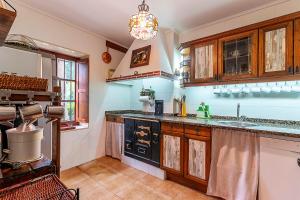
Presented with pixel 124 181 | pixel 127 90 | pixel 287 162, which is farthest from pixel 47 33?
pixel 287 162

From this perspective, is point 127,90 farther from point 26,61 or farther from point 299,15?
point 299,15

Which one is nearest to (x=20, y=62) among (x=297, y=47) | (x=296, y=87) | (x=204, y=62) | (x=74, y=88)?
(x=74, y=88)

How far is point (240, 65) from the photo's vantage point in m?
2.10

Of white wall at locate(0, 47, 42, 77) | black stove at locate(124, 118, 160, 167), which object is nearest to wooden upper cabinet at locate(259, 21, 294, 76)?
black stove at locate(124, 118, 160, 167)

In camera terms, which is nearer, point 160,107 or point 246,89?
point 246,89

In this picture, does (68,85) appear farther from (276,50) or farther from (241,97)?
(276,50)

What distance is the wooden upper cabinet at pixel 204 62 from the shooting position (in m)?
2.30

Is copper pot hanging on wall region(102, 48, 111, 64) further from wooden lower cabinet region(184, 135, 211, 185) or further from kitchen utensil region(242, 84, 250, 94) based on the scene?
kitchen utensil region(242, 84, 250, 94)

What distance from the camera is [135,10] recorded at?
2.30 metres

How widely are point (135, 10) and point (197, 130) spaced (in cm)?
181

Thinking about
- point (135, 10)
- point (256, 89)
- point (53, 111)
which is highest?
point (135, 10)

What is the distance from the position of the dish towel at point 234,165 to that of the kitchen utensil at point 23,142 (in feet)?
5.64

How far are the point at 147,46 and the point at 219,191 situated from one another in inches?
92.6

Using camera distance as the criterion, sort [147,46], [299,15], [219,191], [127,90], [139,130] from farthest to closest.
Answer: [127,90]
[147,46]
[139,130]
[219,191]
[299,15]
